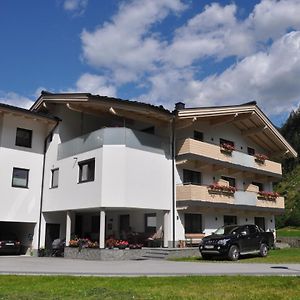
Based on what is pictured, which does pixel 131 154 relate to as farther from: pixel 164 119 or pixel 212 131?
pixel 212 131

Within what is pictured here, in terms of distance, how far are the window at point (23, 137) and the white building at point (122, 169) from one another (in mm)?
290

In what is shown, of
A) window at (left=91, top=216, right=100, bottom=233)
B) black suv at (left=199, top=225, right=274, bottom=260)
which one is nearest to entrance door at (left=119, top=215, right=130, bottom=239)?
window at (left=91, top=216, right=100, bottom=233)

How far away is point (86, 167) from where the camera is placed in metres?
24.3

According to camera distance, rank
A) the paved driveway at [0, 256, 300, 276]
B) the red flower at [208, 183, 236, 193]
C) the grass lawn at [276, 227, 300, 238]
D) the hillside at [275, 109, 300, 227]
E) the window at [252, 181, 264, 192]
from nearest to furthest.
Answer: the paved driveway at [0, 256, 300, 276]
the red flower at [208, 183, 236, 193]
the window at [252, 181, 264, 192]
the grass lawn at [276, 227, 300, 238]
the hillside at [275, 109, 300, 227]

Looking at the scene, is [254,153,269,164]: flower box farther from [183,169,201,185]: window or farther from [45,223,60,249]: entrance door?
[45,223,60,249]: entrance door

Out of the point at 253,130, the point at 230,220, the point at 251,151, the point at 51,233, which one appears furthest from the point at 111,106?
the point at 251,151

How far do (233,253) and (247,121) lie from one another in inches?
533

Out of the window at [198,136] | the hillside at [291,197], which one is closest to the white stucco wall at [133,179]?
the window at [198,136]

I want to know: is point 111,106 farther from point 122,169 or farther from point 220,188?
point 220,188

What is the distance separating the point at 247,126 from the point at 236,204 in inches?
266

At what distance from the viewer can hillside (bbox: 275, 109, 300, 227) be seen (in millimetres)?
50125

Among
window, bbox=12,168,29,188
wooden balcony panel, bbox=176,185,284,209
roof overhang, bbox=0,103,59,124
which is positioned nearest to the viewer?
roof overhang, bbox=0,103,59,124

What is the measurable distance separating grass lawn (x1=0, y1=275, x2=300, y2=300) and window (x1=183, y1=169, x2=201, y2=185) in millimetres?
14783

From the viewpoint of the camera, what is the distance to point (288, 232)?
1770 inches
